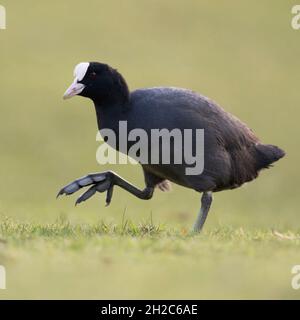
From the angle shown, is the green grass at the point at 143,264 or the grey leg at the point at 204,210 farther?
the grey leg at the point at 204,210

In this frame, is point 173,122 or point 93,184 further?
point 93,184

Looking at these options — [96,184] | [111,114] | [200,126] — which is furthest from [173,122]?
[96,184]

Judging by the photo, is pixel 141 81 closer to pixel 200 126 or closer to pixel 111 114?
pixel 111 114

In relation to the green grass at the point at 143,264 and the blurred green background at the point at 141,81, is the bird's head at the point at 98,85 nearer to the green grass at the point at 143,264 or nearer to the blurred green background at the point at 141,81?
the green grass at the point at 143,264

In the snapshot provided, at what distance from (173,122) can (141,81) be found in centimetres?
1388

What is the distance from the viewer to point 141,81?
2303cm

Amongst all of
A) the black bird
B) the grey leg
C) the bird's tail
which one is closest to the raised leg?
the black bird

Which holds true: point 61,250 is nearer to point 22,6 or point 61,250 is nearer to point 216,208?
point 216,208

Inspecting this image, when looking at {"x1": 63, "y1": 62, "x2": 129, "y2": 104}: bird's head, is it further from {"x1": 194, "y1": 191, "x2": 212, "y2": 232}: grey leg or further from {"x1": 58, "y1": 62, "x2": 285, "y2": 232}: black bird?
{"x1": 194, "y1": 191, "x2": 212, "y2": 232}: grey leg

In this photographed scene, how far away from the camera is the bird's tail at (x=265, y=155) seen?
10.1 meters

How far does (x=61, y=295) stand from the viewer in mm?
6105

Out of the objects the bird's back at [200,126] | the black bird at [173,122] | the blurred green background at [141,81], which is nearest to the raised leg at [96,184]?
the black bird at [173,122]

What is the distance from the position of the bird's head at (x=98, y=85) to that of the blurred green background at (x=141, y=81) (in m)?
3.07
